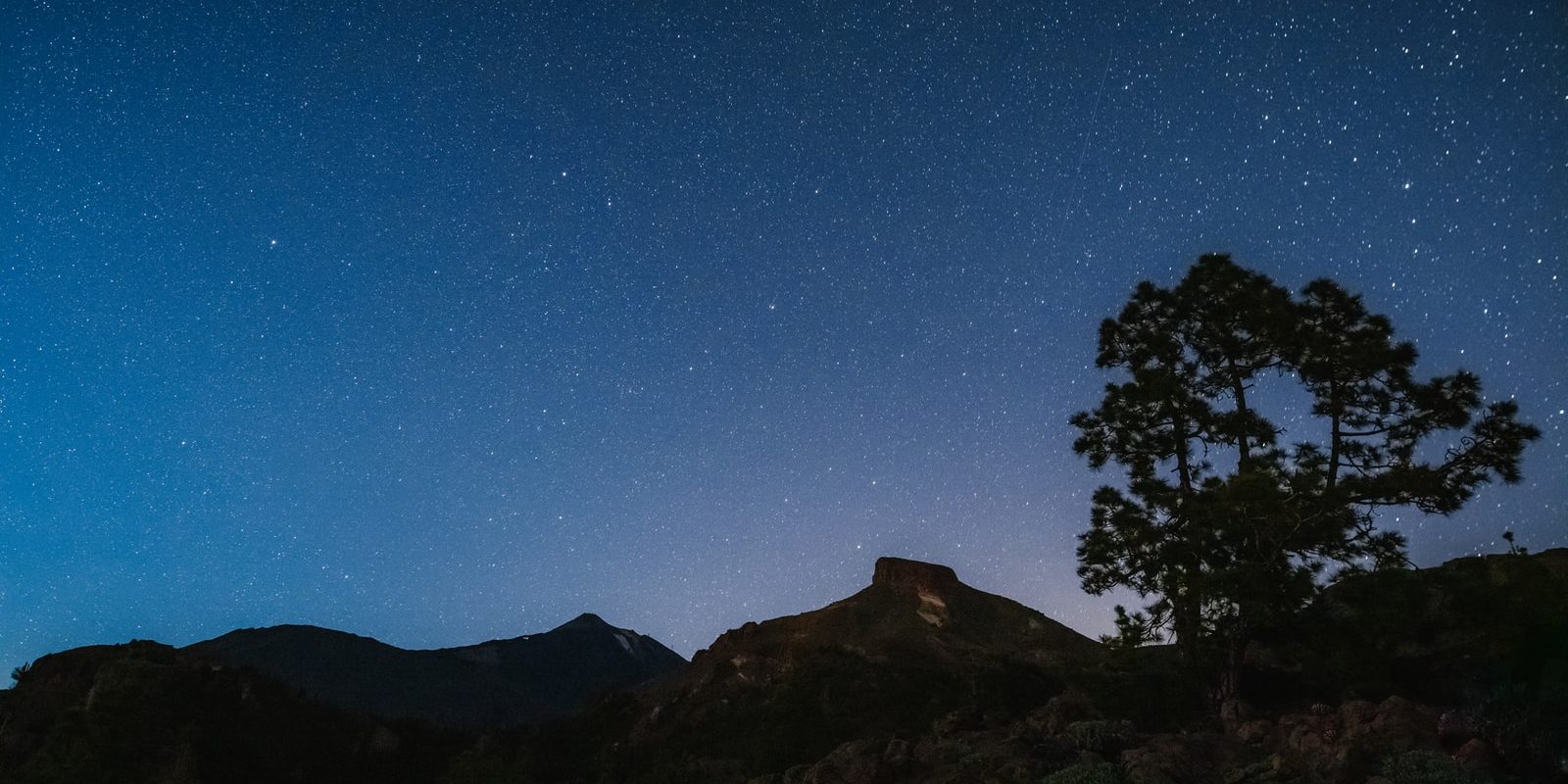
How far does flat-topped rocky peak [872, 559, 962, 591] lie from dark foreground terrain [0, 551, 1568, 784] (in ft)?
0.83

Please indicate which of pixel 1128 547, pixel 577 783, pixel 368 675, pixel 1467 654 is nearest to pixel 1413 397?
pixel 1467 654

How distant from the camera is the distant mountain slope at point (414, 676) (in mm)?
76000

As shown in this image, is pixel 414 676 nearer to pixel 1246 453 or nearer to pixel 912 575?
pixel 912 575

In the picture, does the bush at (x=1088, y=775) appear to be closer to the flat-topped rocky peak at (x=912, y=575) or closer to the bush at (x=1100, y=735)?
the bush at (x=1100, y=735)

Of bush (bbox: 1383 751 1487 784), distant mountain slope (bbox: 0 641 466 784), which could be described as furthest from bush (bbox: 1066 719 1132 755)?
distant mountain slope (bbox: 0 641 466 784)

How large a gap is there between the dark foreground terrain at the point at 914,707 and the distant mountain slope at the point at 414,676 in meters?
0.40

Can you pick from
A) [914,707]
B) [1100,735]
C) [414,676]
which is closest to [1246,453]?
[1100,735]

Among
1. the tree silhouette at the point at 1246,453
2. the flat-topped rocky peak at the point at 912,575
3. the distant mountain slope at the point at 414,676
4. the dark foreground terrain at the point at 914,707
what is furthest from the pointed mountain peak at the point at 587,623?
the tree silhouette at the point at 1246,453

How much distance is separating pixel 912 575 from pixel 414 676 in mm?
50811

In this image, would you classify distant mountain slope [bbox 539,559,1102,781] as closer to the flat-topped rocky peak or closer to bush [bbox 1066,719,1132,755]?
the flat-topped rocky peak

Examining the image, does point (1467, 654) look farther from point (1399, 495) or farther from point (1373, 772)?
point (1373, 772)

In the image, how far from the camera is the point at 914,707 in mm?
43500

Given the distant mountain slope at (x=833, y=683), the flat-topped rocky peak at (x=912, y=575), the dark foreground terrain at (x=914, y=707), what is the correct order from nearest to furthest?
the dark foreground terrain at (x=914, y=707) < the distant mountain slope at (x=833, y=683) < the flat-topped rocky peak at (x=912, y=575)

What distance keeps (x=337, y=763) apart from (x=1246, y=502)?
41037 millimetres
